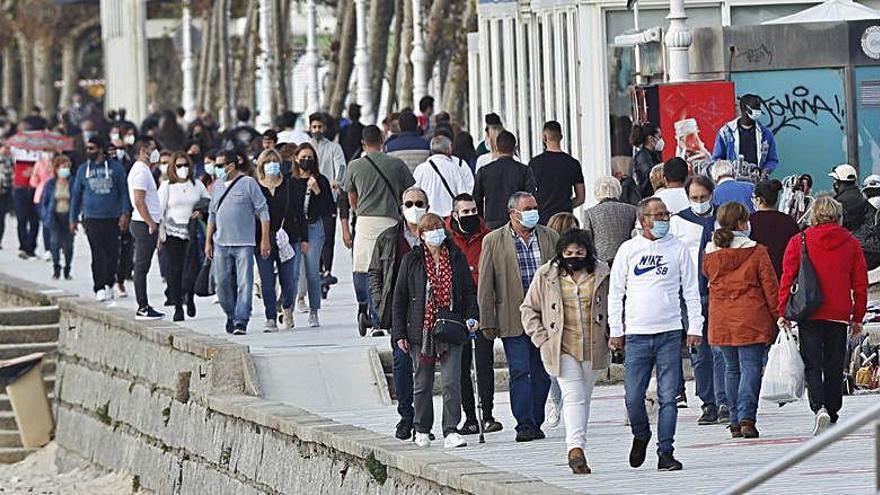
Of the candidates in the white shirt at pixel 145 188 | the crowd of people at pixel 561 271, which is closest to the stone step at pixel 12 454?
the white shirt at pixel 145 188

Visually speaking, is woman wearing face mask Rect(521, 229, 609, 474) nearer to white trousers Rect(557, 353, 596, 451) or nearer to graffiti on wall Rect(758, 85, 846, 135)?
white trousers Rect(557, 353, 596, 451)

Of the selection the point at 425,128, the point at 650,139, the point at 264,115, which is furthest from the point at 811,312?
the point at 264,115

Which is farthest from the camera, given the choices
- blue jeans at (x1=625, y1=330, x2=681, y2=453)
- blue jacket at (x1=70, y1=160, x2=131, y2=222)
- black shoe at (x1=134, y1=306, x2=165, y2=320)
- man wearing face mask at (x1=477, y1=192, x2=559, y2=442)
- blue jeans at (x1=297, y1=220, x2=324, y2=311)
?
blue jacket at (x1=70, y1=160, x2=131, y2=222)

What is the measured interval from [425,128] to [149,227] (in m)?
7.38

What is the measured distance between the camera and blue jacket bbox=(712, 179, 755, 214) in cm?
1776

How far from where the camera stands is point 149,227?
24.5m

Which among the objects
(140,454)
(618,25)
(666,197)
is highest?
(618,25)

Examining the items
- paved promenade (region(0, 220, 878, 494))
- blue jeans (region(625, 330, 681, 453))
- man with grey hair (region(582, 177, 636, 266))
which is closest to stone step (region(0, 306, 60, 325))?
paved promenade (region(0, 220, 878, 494))

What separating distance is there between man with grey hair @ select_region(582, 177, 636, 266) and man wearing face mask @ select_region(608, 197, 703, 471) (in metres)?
3.33

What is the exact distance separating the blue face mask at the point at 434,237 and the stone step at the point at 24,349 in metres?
12.5

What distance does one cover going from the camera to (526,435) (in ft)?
54.2

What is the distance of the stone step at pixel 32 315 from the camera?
27881 mm

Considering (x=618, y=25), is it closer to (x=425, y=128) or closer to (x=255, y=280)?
(x=255, y=280)

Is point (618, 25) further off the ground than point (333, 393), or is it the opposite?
point (618, 25)
